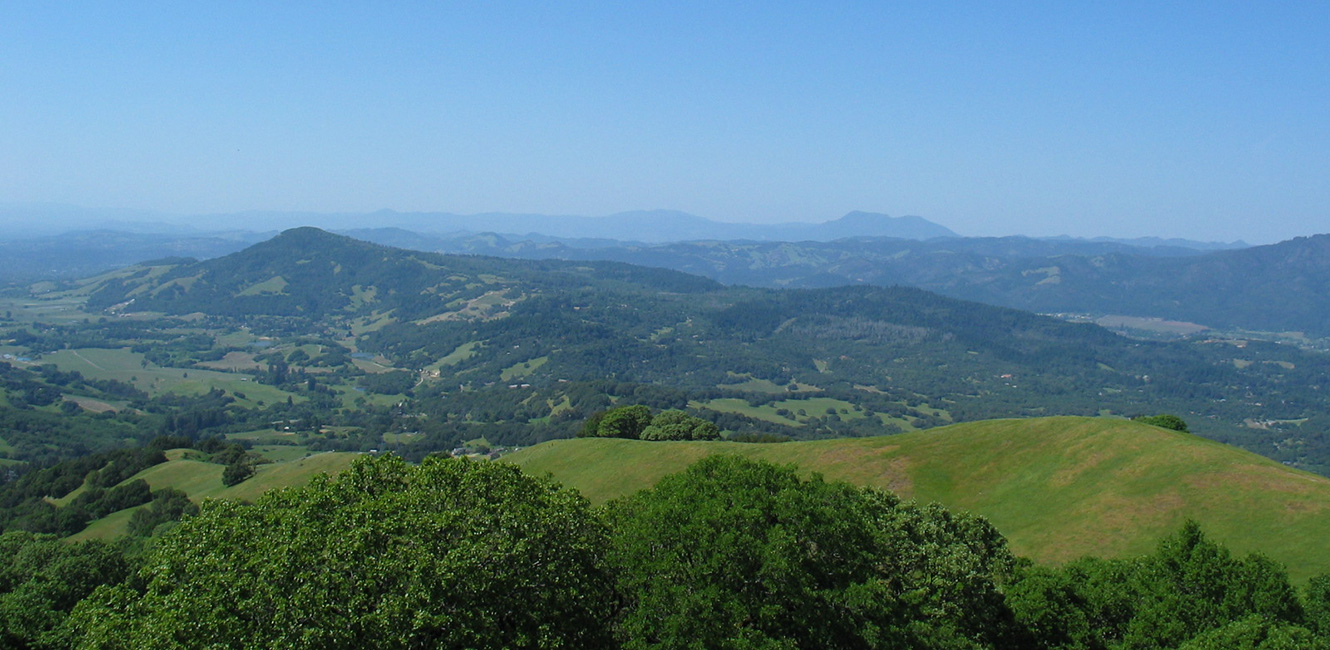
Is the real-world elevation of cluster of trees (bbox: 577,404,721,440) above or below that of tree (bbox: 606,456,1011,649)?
below

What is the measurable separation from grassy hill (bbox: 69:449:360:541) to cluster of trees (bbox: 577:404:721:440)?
30.5 metres

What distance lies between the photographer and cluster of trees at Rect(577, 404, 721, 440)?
91.8 m

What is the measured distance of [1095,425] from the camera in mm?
65125

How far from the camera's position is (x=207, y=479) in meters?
99.0

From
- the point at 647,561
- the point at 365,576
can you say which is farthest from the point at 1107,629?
the point at 365,576

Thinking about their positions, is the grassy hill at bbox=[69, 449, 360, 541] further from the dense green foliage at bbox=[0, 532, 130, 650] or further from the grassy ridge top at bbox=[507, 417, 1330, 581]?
the dense green foliage at bbox=[0, 532, 130, 650]

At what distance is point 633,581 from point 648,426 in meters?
70.6

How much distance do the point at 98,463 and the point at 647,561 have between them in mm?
114091

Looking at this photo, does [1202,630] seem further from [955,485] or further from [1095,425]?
[1095,425]

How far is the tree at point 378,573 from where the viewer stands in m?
20.6

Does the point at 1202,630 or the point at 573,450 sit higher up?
the point at 1202,630

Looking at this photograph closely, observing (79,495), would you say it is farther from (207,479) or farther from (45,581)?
(45,581)

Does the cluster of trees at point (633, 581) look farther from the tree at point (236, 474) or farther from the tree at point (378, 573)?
the tree at point (236, 474)

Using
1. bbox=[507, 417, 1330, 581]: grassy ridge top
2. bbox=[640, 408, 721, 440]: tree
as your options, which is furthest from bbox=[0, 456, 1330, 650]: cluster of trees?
bbox=[640, 408, 721, 440]: tree
